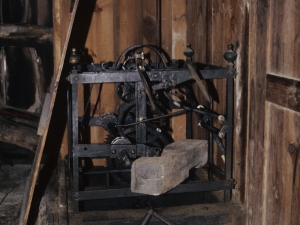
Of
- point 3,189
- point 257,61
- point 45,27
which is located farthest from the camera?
point 45,27

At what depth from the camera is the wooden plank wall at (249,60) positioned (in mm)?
2129

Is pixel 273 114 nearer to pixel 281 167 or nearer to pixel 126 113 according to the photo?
pixel 281 167

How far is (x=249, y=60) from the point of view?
250 cm

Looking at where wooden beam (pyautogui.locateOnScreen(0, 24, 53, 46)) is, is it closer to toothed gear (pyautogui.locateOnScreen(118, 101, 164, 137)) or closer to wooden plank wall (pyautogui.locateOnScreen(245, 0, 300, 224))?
toothed gear (pyautogui.locateOnScreen(118, 101, 164, 137))

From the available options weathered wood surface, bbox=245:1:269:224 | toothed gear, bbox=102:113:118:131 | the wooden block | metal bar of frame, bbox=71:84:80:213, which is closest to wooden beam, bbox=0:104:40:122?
toothed gear, bbox=102:113:118:131

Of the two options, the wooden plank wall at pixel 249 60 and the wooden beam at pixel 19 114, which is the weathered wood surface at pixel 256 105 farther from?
the wooden beam at pixel 19 114

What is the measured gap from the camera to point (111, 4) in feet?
11.4

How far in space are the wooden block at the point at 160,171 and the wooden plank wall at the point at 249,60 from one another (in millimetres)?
325

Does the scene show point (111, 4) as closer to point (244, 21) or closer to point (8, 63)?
point (8, 63)

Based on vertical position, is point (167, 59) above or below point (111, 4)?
below

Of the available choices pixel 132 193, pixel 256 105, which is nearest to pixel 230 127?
pixel 256 105

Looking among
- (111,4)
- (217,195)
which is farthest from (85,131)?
(217,195)

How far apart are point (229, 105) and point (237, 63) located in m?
0.22

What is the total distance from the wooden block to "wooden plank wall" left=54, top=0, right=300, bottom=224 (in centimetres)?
33
